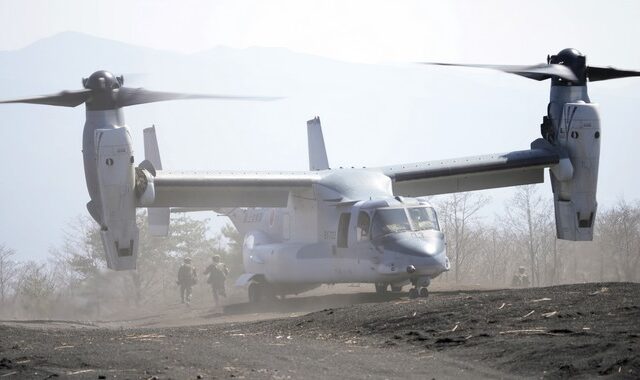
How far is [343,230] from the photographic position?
23.2 metres

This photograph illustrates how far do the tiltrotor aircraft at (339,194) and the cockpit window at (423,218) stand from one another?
3cm

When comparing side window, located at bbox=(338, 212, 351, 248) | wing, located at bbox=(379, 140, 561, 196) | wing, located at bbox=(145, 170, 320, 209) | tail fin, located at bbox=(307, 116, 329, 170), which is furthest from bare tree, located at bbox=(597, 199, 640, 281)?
wing, located at bbox=(145, 170, 320, 209)

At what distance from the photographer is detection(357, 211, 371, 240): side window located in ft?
73.0

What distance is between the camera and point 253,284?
26.9m

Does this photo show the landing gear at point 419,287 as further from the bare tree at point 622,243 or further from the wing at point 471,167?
the bare tree at point 622,243

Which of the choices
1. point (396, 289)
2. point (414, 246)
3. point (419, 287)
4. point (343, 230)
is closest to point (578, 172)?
point (396, 289)

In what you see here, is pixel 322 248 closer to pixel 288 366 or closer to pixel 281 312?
pixel 281 312

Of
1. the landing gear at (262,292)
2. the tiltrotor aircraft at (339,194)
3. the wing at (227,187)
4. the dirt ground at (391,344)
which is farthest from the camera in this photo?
the landing gear at (262,292)

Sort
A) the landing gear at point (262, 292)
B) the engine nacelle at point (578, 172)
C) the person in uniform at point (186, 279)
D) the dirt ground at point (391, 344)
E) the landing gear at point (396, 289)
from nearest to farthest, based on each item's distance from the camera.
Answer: the dirt ground at point (391, 344), the landing gear at point (396, 289), the engine nacelle at point (578, 172), the landing gear at point (262, 292), the person in uniform at point (186, 279)

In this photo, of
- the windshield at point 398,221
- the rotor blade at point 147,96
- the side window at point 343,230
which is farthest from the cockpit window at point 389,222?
the rotor blade at point 147,96

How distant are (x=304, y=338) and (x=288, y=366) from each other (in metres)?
3.12

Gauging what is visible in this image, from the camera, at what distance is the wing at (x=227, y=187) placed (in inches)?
916

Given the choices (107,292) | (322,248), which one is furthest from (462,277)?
(322,248)

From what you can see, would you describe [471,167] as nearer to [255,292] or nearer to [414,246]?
[414,246]
